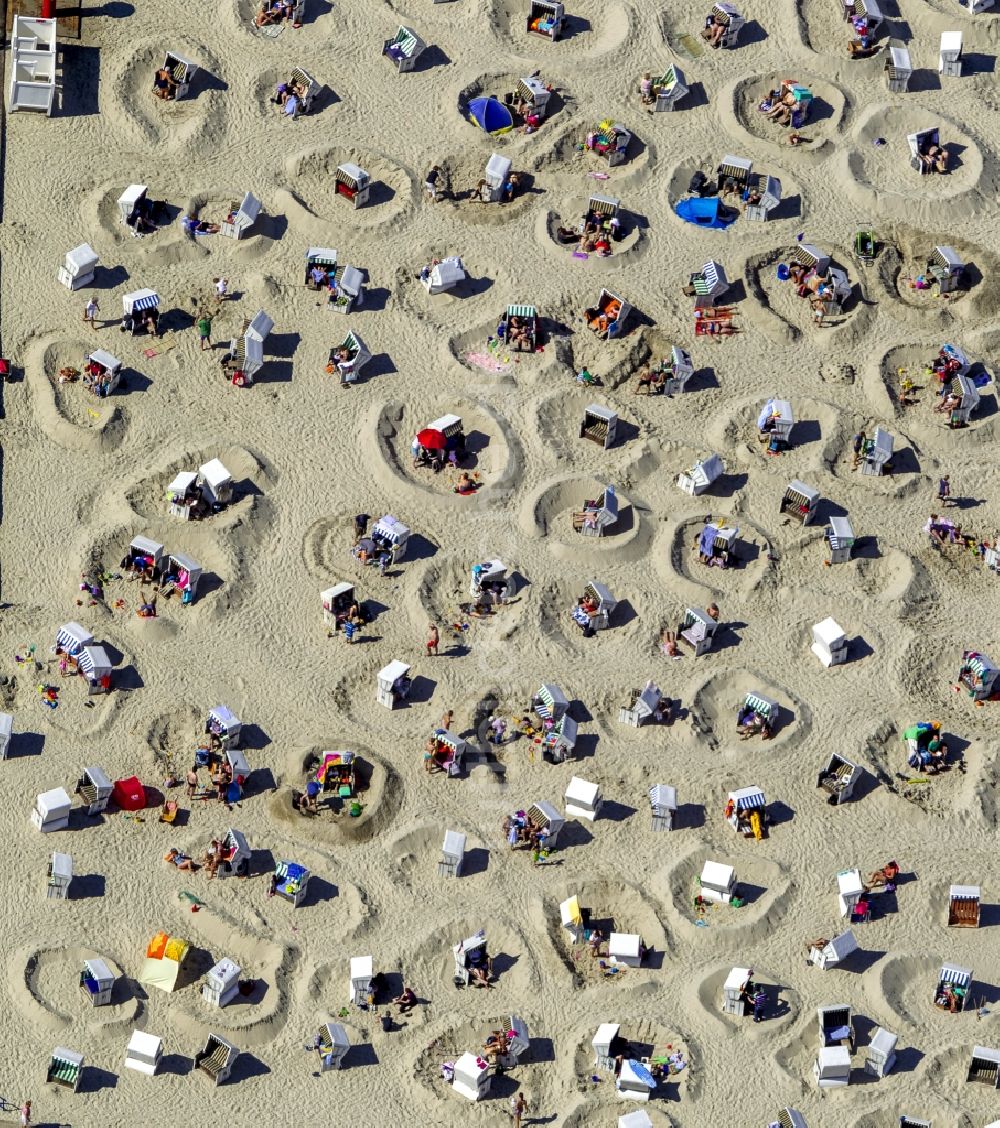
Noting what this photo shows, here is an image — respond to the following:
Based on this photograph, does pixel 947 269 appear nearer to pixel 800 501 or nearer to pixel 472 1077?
pixel 800 501

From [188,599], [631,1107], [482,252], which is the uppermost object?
[482,252]

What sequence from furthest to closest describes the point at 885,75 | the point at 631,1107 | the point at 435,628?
the point at 885,75 → the point at 435,628 → the point at 631,1107

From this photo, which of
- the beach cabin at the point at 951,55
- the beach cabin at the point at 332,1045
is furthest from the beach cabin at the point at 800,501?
the beach cabin at the point at 332,1045

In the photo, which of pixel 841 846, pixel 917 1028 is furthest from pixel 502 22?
pixel 917 1028

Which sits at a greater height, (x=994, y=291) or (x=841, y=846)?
(x=994, y=291)

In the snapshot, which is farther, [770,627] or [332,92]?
[332,92]

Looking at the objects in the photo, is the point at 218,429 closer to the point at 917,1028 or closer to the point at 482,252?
the point at 482,252

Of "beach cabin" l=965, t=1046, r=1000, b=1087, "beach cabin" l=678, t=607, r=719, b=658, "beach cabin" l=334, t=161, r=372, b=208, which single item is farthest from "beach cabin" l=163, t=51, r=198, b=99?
"beach cabin" l=965, t=1046, r=1000, b=1087
